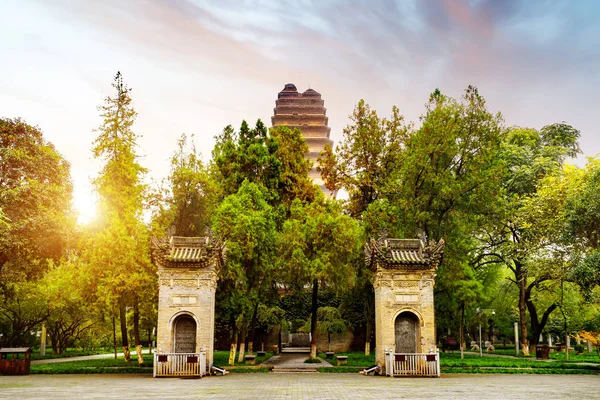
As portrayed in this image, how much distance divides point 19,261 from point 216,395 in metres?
20.0

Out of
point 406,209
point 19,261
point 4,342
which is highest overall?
point 406,209

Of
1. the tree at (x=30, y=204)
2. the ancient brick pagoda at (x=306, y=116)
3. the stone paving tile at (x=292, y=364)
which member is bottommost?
the stone paving tile at (x=292, y=364)

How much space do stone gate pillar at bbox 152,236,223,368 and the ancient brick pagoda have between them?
55540 millimetres

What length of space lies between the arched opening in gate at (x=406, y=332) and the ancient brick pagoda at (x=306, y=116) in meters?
54.7

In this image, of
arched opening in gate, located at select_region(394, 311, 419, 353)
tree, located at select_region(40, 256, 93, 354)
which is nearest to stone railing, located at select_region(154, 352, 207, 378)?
tree, located at select_region(40, 256, 93, 354)

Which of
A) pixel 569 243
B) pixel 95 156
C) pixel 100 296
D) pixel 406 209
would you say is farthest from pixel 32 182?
pixel 569 243

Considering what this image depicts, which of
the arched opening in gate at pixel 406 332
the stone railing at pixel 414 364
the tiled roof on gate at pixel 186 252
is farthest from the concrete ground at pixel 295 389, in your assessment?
the tiled roof on gate at pixel 186 252

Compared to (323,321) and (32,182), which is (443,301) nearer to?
(323,321)

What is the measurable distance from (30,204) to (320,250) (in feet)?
47.6

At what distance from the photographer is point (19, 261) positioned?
28.5 m

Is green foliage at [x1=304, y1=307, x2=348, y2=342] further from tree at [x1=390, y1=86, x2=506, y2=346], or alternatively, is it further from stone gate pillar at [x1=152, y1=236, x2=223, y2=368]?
stone gate pillar at [x1=152, y1=236, x2=223, y2=368]

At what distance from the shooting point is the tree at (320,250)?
2620 cm

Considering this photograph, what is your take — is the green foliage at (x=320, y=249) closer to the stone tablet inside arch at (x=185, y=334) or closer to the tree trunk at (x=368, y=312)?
the tree trunk at (x=368, y=312)

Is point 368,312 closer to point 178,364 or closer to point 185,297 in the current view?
point 185,297
